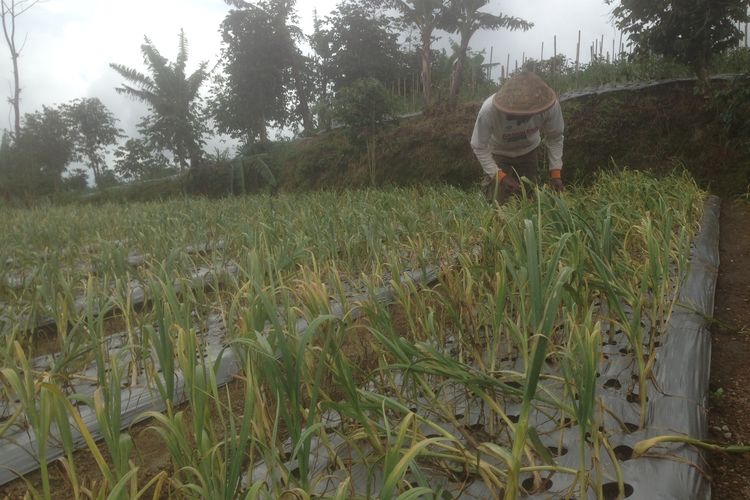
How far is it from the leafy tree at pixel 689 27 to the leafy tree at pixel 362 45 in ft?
38.2

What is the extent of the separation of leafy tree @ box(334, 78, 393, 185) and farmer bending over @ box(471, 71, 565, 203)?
421cm

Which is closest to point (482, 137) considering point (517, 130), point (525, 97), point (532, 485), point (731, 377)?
point (517, 130)

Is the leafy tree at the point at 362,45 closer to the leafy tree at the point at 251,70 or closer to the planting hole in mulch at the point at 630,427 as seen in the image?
the leafy tree at the point at 251,70

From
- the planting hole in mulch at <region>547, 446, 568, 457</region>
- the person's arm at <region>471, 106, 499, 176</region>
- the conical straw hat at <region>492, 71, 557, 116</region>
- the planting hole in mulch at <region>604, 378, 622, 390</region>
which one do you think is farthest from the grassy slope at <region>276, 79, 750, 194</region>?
the planting hole in mulch at <region>547, 446, 568, 457</region>

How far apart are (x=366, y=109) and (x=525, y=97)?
18.5ft

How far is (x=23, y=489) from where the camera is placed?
1.24 metres

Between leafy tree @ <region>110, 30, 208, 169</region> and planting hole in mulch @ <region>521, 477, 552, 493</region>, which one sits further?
leafy tree @ <region>110, 30, 208, 169</region>

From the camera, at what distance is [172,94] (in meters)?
14.0

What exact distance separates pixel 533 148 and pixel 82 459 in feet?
11.9

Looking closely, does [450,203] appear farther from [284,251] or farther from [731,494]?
[731,494]

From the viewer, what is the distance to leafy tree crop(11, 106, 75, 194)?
14.1 meters

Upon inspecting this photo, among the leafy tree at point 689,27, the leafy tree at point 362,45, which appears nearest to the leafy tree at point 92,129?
the leafy tree at point 362,45

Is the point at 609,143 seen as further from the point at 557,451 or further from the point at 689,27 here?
the point at 557,451

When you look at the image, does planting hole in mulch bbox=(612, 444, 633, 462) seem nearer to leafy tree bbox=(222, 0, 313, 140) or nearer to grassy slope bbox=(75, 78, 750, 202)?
grassy slope bbox=(75, 78, 750, 202)
